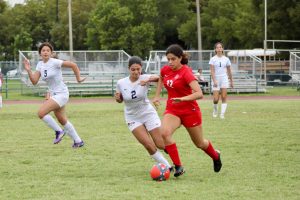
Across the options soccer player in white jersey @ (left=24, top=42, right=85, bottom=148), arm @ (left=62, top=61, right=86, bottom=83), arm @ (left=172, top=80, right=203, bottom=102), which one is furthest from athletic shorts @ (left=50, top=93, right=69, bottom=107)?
arm @ (left=172, top=80, right=203, bottom=102)

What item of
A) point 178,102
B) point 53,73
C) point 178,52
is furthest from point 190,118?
point 53,73

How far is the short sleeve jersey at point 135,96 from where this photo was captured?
10266 mm

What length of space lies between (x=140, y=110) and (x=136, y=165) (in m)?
1.23

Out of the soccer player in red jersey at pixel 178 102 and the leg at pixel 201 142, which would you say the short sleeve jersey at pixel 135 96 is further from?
the leg at pixel 201 142

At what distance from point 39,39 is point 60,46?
5444 millimetres

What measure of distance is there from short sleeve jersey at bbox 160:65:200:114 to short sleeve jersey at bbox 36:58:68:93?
13.9ft

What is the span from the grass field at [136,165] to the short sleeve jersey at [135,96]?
0.92 meters

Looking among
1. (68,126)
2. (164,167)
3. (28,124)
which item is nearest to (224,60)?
(28,124)

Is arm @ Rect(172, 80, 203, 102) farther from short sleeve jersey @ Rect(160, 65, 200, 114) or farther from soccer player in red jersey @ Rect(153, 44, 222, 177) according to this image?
short sleeve jersey @ Rect(160, 65, 200, 114)

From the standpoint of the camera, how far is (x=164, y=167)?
9.80 metres

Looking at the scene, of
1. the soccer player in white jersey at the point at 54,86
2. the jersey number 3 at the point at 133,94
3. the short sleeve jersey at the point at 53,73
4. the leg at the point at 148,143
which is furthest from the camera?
the short sleeve jersey at the point at 53,73

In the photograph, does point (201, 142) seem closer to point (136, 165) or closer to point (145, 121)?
point (145, 121)

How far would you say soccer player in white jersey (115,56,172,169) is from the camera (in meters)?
10.2

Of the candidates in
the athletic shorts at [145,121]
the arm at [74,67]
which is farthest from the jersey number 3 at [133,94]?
the arm at [74,67]
